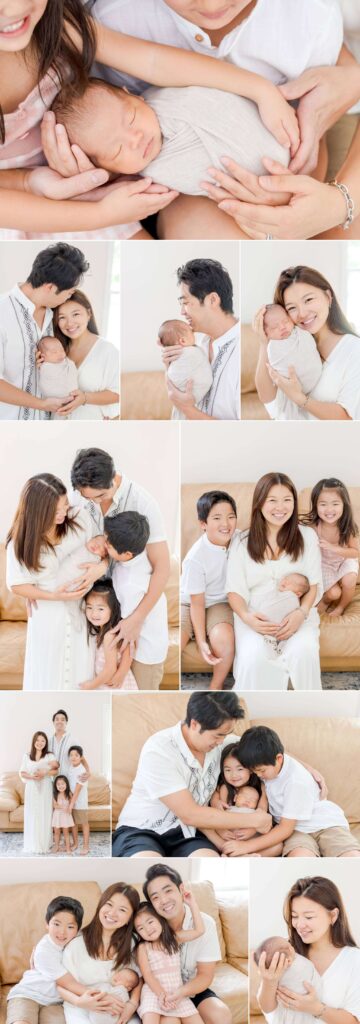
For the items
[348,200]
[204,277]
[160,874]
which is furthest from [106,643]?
[348,200]

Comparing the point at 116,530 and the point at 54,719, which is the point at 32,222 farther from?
the point at 54,719

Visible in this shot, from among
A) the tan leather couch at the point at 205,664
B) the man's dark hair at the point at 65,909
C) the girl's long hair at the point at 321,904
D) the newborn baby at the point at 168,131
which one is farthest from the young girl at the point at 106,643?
the newborn baby at the point at 168,131

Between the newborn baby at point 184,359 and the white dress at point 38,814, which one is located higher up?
the newborn baby at point 184,359

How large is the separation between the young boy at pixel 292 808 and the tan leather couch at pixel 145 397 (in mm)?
762

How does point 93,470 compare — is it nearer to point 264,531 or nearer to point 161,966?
point 264,531

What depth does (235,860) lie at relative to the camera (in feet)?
8.43

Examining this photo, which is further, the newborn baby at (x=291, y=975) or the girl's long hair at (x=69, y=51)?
the newborn baby at (x=291, y=975)

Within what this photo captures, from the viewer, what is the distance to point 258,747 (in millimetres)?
2570

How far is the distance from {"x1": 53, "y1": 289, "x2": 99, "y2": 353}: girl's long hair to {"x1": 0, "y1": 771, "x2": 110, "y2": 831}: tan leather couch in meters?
0.99

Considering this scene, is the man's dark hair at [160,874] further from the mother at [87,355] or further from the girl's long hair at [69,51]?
the girl's long hair at [69,51]

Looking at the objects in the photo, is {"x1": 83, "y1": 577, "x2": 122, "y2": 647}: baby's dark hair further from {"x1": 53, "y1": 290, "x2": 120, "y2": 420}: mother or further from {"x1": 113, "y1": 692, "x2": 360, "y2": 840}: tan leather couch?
{"x1": 53, "y1": 290, "x2": 120, "y2": 420}: mother

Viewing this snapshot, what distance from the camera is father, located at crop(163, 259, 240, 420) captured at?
2.54m

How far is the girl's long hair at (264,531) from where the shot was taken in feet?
8.48

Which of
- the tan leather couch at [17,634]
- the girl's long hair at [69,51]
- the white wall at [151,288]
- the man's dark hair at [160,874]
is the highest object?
the girl's long hair at [69,51]
